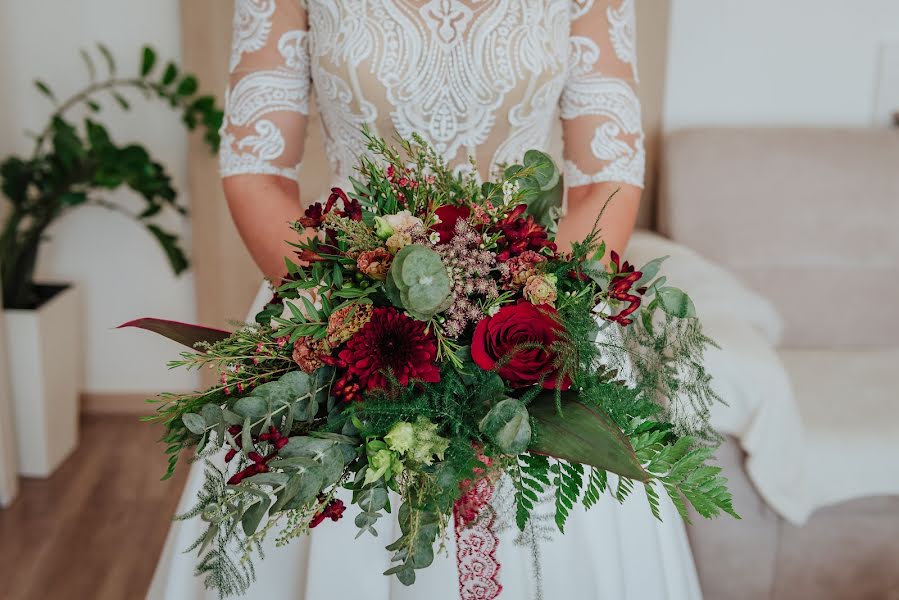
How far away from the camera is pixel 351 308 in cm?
77

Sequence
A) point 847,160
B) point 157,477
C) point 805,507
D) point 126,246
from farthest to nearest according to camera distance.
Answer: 1. point 126,246
2. point 157,477
3. point 847,160
4. point 805,507

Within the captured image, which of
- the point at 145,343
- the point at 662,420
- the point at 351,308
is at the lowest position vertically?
the point at 145,343

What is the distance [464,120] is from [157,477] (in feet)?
5.77

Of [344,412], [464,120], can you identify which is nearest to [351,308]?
[344,412]

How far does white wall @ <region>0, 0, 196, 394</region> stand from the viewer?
2715 millimetres

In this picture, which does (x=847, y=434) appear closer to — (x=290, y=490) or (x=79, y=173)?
(x=290, y=490)

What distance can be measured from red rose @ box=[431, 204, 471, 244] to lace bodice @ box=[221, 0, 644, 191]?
1.86 feet

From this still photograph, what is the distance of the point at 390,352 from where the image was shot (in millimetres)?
737

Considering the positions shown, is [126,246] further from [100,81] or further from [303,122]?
[303,122]

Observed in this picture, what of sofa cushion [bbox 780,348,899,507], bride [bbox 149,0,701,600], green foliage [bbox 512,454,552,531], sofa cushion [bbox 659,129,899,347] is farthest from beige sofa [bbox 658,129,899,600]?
green foliage [bbox 512,454,552,531]

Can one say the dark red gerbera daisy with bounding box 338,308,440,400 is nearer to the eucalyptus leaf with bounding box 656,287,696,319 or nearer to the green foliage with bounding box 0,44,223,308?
the eucalyptus leaf with bounding box 656,287,696,319

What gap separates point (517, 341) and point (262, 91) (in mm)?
730

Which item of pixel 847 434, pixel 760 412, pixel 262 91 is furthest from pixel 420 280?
pixel 847 434

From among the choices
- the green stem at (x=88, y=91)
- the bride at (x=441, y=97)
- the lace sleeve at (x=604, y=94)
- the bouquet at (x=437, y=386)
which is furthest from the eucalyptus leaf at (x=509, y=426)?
the green stem at (x=88, y=91)
